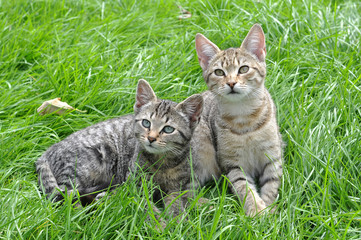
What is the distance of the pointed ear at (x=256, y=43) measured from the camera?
4.46 meters

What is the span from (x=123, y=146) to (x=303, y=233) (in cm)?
192

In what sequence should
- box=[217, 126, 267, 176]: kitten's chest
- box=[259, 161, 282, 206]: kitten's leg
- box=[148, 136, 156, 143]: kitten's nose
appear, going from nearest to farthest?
box=[148, 136, 156, 143]: kitten's nose → box=[259, 161, 282, 206]: kitten's leg → box=[217, 126, 267, 176]: kitten's chest

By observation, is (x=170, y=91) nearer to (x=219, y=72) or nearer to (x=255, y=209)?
(x=219, y=72)

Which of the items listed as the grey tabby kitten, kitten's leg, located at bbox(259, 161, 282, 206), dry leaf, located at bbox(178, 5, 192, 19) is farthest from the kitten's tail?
dry leaf, located at bbox(178, 5, 192, 19)

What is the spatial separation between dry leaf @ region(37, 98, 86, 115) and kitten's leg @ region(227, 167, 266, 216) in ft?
5.86

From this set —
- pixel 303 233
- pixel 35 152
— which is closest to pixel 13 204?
pixel 35 152

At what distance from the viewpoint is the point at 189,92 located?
5.41 meters

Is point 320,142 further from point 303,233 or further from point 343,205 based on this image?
point 303,233

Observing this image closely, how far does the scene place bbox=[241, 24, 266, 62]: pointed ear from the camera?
14.6ft

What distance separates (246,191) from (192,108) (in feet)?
2.91

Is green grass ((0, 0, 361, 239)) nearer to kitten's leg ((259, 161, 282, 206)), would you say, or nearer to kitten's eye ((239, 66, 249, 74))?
kitten's leg ((259, 161, 282, 206))

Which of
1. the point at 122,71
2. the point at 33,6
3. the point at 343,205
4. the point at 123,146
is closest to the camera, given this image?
the point at 343,205

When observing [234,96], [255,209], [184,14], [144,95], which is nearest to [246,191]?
[255,209]

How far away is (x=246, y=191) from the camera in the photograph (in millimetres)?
3912
